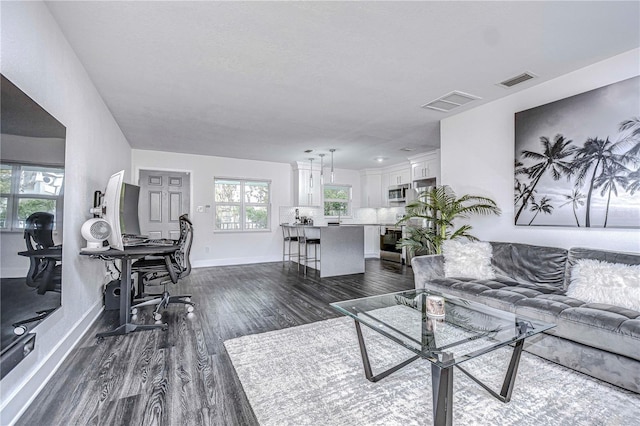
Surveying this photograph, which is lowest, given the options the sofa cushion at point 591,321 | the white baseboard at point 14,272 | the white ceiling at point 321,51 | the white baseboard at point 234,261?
the white baseboard at point 234,261

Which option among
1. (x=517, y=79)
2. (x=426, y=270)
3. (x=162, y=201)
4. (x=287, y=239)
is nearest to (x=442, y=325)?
(x=426, y=270)

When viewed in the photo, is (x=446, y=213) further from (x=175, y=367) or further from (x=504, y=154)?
(x=175, y=367)

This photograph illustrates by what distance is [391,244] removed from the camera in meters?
7.03

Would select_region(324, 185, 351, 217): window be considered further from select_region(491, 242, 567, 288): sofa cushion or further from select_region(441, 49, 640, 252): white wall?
select_region(491, 242, 567, 288): sofa cushion

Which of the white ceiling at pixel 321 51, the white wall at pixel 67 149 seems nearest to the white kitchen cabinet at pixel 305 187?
the white ceiling at pixel 321 51

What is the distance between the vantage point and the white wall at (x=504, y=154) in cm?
250

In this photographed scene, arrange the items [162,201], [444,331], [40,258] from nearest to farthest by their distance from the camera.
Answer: [40,258] < [444,331] < [162,201]

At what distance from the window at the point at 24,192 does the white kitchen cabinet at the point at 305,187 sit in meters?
5.25

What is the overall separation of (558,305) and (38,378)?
350 cm

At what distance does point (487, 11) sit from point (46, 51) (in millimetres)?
2898

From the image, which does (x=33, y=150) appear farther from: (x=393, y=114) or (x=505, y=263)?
(x=505, y=263)

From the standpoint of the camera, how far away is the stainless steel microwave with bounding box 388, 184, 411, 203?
673 centimetres

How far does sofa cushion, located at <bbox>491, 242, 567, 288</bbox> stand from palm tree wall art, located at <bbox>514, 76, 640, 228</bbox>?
36 cm

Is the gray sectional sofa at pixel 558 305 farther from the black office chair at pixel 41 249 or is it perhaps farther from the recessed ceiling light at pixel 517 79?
the black office chair at pixel 41 249
